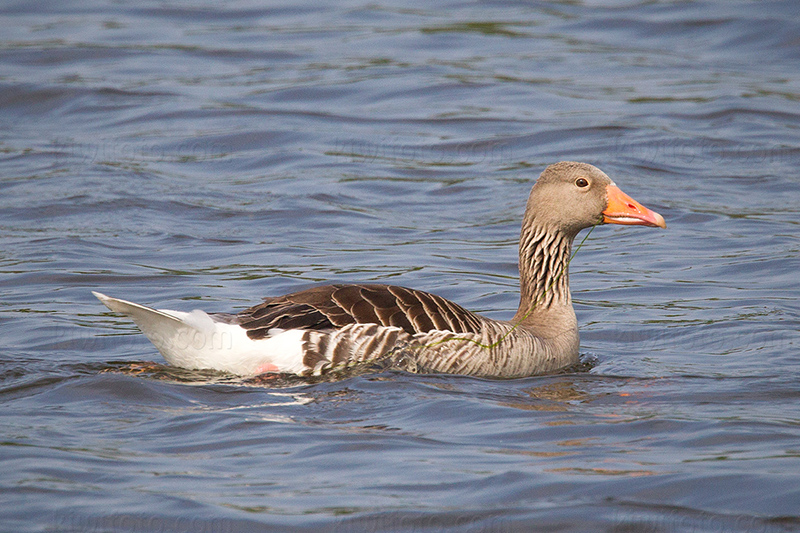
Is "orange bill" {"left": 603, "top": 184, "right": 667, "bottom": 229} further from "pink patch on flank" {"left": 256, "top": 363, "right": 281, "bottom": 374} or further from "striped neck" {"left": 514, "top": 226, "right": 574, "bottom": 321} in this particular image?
"pink patch on flank" {"left": 256, "top": 363, "right": 281, "bottom": 374}

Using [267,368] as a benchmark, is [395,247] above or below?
above

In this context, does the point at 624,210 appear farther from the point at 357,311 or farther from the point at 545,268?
the point at 357,311

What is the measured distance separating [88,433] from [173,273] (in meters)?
4.72

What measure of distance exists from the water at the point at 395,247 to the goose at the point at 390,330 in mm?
213

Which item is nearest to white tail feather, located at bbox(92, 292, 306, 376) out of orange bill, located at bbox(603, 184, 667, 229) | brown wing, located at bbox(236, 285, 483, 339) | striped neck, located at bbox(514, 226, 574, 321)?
brown wing, located at bbox(236, 285, 483, 339)

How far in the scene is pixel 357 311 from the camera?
8.11 metres

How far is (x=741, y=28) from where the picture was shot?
22672 millimetres

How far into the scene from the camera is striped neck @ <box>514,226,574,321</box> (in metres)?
9.09

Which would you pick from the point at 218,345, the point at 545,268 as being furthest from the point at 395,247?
the point at 218,345

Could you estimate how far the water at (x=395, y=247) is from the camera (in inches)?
245

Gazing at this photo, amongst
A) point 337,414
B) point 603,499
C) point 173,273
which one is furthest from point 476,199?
point 603,499

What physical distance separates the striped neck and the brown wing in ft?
3.24

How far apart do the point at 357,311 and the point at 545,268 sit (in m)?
1.90

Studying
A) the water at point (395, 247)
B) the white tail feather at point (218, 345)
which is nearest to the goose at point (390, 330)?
the white tail feather at point (218, 345)
